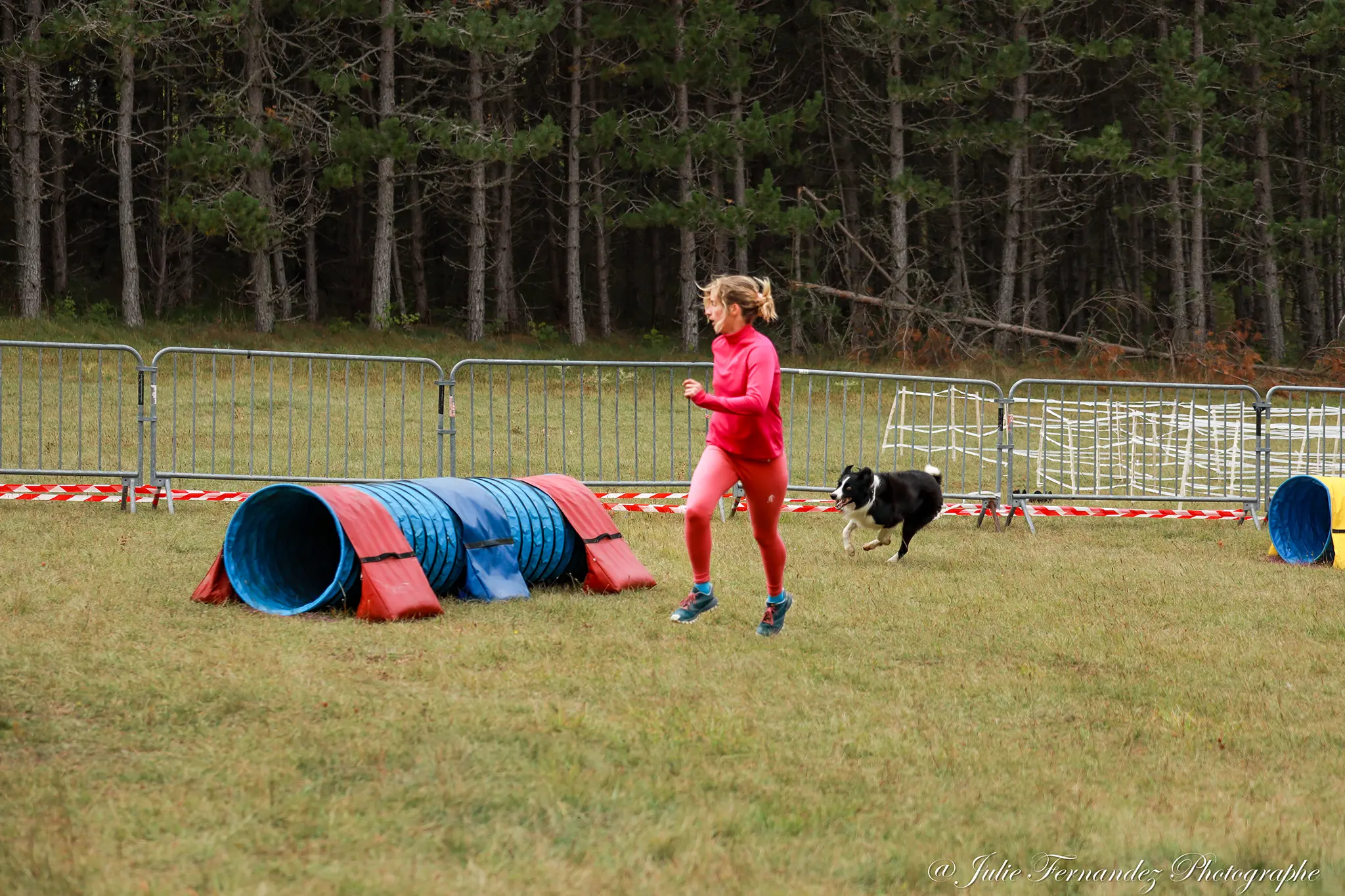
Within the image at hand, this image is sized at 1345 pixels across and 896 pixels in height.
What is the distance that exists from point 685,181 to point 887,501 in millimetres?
21825

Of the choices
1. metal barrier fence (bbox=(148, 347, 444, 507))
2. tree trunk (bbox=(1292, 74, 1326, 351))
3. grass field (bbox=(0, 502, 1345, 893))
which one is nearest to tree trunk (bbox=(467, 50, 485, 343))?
metal barrier fence (bbox=(148, 347, 444, 507))

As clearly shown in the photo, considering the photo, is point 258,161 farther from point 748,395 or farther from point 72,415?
→ point 748,395

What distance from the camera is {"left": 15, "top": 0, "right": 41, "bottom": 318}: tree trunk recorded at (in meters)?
26.7

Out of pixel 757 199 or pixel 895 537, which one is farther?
pixel 757 199

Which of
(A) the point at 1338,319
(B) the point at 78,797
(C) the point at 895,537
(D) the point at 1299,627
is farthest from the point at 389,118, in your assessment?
(A) the point at 1338,319

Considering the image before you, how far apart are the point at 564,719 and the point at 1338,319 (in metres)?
43.5

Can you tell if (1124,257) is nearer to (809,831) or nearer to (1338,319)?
(1338,319)

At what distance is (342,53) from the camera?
33.4 metres

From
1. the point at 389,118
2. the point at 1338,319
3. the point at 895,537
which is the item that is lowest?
the point at 895,537

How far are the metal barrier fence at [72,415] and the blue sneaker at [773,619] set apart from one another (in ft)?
20.8

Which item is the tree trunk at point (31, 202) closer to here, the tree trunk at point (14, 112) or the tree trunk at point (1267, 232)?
the tree trunk at point (14, 112)

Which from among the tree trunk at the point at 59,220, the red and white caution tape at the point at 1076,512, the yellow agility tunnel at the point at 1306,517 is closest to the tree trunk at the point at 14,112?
the tree trunk at the point at 59,220

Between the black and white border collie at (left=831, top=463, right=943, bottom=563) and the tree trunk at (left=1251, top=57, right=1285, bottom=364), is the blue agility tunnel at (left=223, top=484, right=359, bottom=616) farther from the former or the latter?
the tree trunk at (left=1251, top=57, right=1285, bottom=364)

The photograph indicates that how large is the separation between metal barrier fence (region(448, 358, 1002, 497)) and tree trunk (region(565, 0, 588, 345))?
6.18 metres
